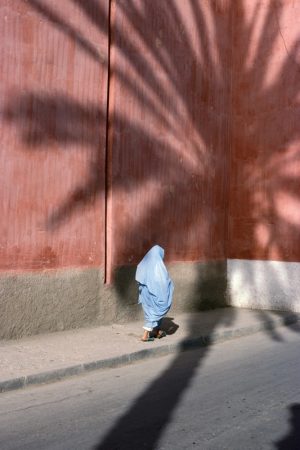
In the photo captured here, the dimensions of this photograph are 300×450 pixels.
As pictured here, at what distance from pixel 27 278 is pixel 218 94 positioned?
649 centimetres

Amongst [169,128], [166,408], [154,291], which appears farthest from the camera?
[169,128]

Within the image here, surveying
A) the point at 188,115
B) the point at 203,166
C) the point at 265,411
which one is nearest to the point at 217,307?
the point at 203,166

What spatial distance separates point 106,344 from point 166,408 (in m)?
3.05

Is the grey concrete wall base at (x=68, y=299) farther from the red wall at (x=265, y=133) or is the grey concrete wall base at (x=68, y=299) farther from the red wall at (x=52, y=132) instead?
the red wall at (x=265, y=133)

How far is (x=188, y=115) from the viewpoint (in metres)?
13.0

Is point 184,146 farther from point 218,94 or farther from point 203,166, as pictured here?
point 218,94

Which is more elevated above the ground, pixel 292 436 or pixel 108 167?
pixel 108 167

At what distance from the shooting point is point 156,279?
9.75m

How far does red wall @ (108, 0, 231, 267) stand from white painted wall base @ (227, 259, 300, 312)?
645 mm

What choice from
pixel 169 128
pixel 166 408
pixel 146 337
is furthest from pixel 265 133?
pixel 166 408

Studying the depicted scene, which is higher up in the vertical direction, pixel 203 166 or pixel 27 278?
pixel 203 166

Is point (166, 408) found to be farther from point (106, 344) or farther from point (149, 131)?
point (149, 131)

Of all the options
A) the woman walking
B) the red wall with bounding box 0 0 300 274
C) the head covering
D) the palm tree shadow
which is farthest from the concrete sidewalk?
the palm tree shadow

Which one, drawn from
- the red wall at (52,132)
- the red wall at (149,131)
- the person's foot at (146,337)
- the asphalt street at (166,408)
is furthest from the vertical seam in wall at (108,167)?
the asphalt street at (166,408)
